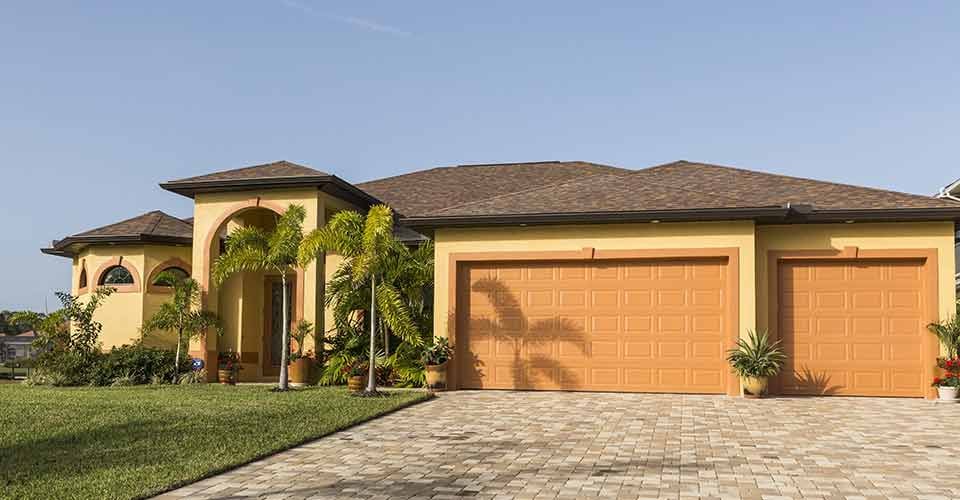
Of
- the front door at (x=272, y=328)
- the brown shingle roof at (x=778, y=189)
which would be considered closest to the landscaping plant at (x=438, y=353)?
the front door at (x=272, y=328)

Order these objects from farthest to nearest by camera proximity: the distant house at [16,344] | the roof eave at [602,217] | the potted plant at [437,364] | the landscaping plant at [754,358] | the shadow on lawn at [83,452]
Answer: the distant house at [16,344], the potted plant at [437,364], the roof eave at [602,217], the landscaping plant at [754,358], the shadow on lawn at [83,452]

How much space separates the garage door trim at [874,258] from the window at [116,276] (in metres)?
16.1

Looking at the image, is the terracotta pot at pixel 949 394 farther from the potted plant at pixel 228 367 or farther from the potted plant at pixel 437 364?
the potted plant at pixel 228 367

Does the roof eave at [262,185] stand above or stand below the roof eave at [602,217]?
above

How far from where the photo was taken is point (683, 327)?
1594cm

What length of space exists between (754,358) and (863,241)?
11.0ft

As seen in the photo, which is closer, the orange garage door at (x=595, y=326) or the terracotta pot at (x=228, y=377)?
the orange garage door at (x=595, y=326)

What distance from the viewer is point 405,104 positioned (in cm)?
2189

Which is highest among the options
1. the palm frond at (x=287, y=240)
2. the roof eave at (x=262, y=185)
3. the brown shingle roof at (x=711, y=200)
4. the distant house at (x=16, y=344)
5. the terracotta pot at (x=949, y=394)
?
the roof eave at (x=262, y=185)

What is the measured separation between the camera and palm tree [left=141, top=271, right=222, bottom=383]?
18.6 m

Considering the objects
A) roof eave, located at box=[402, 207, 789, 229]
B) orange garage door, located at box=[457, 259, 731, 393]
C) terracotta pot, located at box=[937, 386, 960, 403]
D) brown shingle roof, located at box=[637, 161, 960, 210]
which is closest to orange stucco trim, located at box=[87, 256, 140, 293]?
roof eave, located at box=[402, 207, 789, 229]

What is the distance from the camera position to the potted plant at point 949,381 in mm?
14969

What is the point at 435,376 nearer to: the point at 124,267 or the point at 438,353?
the point at 438,353

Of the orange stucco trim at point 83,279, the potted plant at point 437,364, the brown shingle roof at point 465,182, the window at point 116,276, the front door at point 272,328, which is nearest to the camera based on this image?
the potted plant at point 437,364
